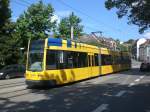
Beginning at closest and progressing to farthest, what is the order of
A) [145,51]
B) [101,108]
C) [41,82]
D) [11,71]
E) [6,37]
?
[101,108]
[41,82]
[11,71]
[6,37]
[145,51]

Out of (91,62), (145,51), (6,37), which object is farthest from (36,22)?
(145,51)

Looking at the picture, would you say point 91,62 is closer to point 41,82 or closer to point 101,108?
point 41,82

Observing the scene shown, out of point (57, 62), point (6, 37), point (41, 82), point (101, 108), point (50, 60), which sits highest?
point (6, 37)

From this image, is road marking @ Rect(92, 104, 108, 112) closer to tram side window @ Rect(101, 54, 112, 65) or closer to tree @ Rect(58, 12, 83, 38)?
tram side window @ Rect(101, 54, 112, 65)

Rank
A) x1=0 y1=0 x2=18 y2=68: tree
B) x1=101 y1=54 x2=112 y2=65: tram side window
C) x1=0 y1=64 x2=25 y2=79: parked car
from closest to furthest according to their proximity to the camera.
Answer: x1=101 y1=54 x2=112 y2=65: tram side window
x1=0 y1=64 x2=25 y2=79: parked car
x1=0 y1=0 x2=18 y2=68: tree

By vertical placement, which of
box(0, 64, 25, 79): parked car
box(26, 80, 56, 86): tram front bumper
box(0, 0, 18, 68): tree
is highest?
box(0, 0, 18, 68): tree

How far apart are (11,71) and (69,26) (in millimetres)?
36607

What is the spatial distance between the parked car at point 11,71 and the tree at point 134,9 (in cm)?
1149

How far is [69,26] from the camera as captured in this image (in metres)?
71.4

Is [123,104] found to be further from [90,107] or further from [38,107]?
[38,107]

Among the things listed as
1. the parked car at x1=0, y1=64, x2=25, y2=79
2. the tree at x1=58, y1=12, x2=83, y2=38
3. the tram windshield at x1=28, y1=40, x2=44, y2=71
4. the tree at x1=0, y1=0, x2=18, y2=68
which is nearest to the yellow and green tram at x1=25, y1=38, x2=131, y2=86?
the tram windshield at x1=28, y1=40, x2=44, y2=71

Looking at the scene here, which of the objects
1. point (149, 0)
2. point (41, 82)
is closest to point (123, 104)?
point (41, 82)

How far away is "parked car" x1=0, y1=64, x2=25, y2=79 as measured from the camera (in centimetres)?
3501

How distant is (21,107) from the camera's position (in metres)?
12.5
